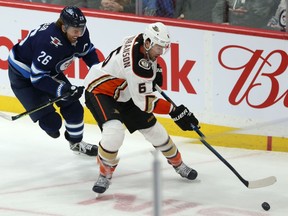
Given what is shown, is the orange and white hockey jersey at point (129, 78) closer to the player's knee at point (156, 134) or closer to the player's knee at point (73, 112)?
the player's knee at point (156, 134)

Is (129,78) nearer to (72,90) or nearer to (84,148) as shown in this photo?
(72,90)

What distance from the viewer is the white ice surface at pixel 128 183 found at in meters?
4.66

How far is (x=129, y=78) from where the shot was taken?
15.2 ft

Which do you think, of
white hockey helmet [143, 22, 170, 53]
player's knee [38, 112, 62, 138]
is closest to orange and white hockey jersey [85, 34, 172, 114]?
white hockey helmet [143, 22, 170, 53]

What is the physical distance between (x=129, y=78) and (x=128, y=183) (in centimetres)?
82

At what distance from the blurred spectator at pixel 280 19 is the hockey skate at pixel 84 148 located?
1.44 metres

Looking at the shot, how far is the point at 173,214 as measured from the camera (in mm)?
4566

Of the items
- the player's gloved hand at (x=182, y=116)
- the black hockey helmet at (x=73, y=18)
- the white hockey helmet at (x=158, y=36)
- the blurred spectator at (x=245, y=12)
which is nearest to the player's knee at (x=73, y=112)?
the black hockey helmet at (x=73, y=18)

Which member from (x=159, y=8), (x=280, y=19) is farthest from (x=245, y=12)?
(x=159, y=8)

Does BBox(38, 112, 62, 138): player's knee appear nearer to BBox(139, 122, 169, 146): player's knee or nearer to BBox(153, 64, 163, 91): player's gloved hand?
BBox(139, 122, 169, 146): player's knee

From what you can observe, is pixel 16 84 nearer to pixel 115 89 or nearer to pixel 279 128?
pixel 115 89

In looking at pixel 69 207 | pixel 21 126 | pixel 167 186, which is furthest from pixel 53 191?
pixel 21 126

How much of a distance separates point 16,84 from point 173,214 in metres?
1.54

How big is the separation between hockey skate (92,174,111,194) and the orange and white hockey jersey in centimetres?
46
